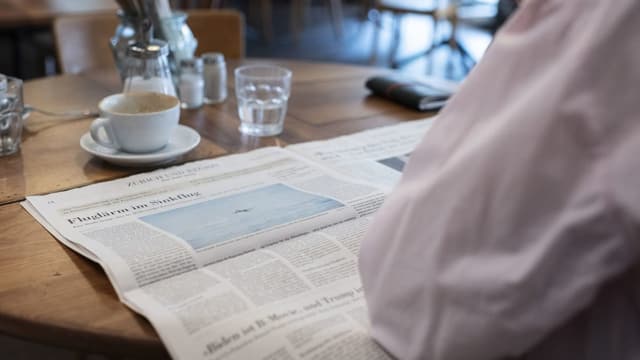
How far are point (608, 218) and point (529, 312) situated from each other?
81 mm

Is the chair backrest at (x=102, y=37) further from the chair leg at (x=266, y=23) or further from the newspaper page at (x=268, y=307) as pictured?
the chair leg at (x=266, y=23)

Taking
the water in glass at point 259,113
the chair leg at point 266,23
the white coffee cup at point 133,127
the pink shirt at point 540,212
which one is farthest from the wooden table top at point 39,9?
the chair leg at point 266,23

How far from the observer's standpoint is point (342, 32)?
17.2ft

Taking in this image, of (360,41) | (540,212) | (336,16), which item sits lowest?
(360,41)

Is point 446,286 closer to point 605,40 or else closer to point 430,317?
point 430,317

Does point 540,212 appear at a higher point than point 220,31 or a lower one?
higher

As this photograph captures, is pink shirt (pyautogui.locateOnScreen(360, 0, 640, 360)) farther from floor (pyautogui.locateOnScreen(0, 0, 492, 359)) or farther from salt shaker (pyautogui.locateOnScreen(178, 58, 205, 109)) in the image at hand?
Result: floor (pyautogui.locateOnScreen(0, 0, 492, 359))

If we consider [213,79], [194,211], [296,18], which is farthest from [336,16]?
[194,211]

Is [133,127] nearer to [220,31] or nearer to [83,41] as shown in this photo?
[83,41]

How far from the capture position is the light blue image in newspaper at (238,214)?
2.52 ft

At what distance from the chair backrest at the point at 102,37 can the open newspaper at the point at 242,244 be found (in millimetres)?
794

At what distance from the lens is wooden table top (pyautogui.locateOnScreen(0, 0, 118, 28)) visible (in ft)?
6.76

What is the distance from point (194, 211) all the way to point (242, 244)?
11cm

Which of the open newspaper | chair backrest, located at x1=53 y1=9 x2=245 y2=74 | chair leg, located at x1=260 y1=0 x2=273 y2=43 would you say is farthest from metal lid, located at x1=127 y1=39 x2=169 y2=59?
chair leg, located at x1=260 y1=0 x2=273 y2=43
